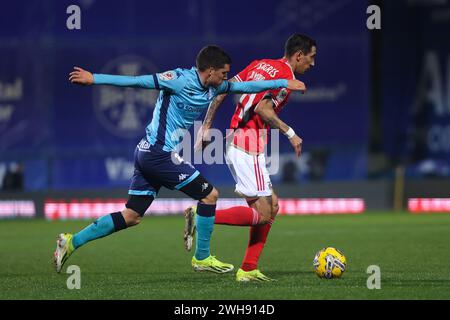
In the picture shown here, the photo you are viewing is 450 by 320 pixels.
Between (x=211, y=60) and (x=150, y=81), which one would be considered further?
(x=211, y=60)

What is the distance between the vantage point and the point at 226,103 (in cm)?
2042

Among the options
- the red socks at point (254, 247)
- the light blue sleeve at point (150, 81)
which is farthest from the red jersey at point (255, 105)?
the light blue sleeve at point (150, 81)

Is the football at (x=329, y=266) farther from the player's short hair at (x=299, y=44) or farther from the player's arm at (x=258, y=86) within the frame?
the player's short hair at (x=299, y=44)

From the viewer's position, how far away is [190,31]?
2034 centimetres

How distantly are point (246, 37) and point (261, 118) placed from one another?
1110cm

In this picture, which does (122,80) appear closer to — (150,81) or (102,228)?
(150,81)

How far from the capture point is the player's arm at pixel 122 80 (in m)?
8.27

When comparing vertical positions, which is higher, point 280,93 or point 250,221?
point 280,93

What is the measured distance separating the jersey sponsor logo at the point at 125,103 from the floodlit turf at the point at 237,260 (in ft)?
6.79

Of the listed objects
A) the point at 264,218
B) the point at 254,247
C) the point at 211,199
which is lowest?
the point at 254,247

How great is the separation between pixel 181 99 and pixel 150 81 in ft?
1.40

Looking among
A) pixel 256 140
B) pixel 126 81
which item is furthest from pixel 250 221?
pixel 126 81

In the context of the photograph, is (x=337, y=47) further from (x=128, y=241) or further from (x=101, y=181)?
(x=128, y=241)
